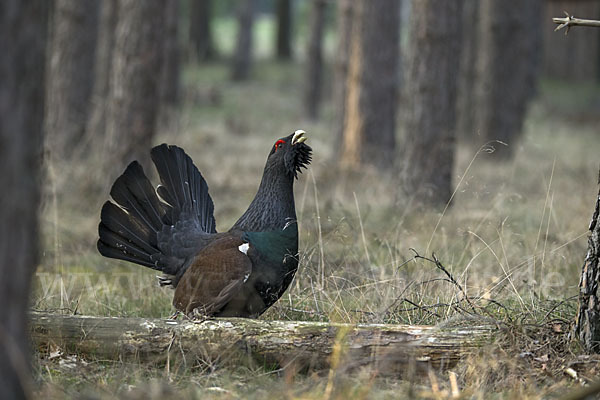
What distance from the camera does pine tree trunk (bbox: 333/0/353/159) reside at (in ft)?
39.5

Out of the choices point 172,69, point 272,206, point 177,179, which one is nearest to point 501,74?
point 172,69

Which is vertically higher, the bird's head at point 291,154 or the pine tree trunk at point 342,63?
the pine tree trunk at point 342,63

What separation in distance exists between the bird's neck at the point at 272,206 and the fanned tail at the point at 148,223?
1.45 feet

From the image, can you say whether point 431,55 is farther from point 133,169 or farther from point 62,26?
point 62,26

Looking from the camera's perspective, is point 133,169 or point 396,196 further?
point 396,196

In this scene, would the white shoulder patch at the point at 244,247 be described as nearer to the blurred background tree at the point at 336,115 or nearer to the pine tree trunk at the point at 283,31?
the blurred background tree at the point at 336,115

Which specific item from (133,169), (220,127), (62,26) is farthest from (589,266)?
(220,127)

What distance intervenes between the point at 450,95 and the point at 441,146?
58cm

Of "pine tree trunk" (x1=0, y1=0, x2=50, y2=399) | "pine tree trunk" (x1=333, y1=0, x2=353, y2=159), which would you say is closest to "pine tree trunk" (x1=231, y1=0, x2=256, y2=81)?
"pine tree trunk" (x1=333, y1=0, x2=353, y2=159)

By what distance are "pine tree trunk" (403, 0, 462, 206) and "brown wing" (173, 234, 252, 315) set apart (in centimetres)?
395

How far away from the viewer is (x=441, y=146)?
8.03 m

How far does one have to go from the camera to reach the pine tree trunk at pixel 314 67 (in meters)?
19.8

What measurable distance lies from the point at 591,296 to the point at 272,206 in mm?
1844

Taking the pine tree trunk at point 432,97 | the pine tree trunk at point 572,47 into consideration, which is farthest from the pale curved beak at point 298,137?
the pine tree trunk at point 572,47
